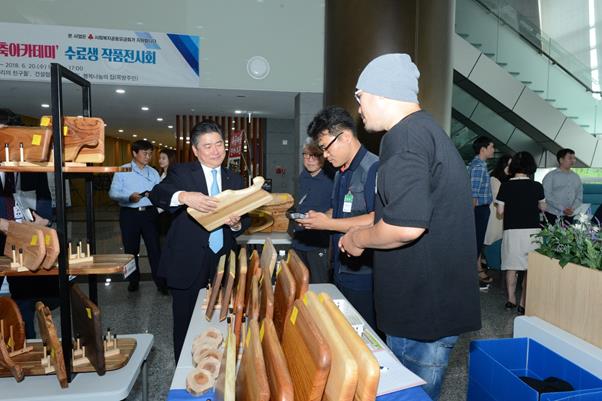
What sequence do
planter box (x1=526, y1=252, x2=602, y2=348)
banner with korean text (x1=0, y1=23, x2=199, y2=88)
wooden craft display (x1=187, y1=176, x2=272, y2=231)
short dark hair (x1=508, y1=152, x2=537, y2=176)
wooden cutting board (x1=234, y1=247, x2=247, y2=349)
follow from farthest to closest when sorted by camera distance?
banner with korean text (x1=0, y1=23, x2=199, y2=88)
short dark hair (x1=508, y1=152, x2=537, y2=176)
planter box (x1=526, y1=252, x2=602, y2=348)
wooden craft display (x1=187, y1=176, x2=272, y2=231)
wooden cutting board (x1=234, y1=247, x2=247, y2=349)

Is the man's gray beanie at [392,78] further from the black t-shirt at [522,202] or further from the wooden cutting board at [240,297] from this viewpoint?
the black t-shirt at [522,202]

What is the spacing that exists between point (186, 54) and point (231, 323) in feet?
17.2

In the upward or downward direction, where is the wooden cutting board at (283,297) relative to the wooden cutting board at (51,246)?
downward

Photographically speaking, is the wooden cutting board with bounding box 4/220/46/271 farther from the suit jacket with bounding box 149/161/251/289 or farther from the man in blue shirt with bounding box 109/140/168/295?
the man in blue shirt with bounding box 109/140/168/295

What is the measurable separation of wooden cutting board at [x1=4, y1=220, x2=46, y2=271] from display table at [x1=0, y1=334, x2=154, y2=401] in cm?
40

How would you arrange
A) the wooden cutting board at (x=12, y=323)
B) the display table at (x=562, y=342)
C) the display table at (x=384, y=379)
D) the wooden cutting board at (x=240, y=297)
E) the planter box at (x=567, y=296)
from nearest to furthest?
the display table at (x=384, y=379)
the wooden cutting board at (x=240, y=297)
the wooden cutting board at (x=12, y=323)
the display table at (x=562, y=342)
the planter box at (x=567, y=296)

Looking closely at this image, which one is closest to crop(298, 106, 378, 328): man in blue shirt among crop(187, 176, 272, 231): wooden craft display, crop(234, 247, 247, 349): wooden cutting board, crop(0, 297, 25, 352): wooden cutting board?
crop(187, 176, 272, 231): wooden craft display

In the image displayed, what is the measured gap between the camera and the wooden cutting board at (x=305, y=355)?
0.76m

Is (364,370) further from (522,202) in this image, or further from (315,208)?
(522,202)

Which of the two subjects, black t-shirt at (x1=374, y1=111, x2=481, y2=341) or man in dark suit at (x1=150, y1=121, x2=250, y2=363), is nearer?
black t-shirt at (x1=374, y1=111, x2=481, y2=341)

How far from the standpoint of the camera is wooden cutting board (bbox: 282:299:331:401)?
762 mm

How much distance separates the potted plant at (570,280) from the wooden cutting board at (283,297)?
1.72 meters

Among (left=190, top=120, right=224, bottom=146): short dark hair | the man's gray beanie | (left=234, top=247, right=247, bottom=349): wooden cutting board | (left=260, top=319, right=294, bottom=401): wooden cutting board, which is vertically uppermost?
the man's gray beanie

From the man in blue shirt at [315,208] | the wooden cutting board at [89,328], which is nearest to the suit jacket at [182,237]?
the wooden cutting board at [89,328]
